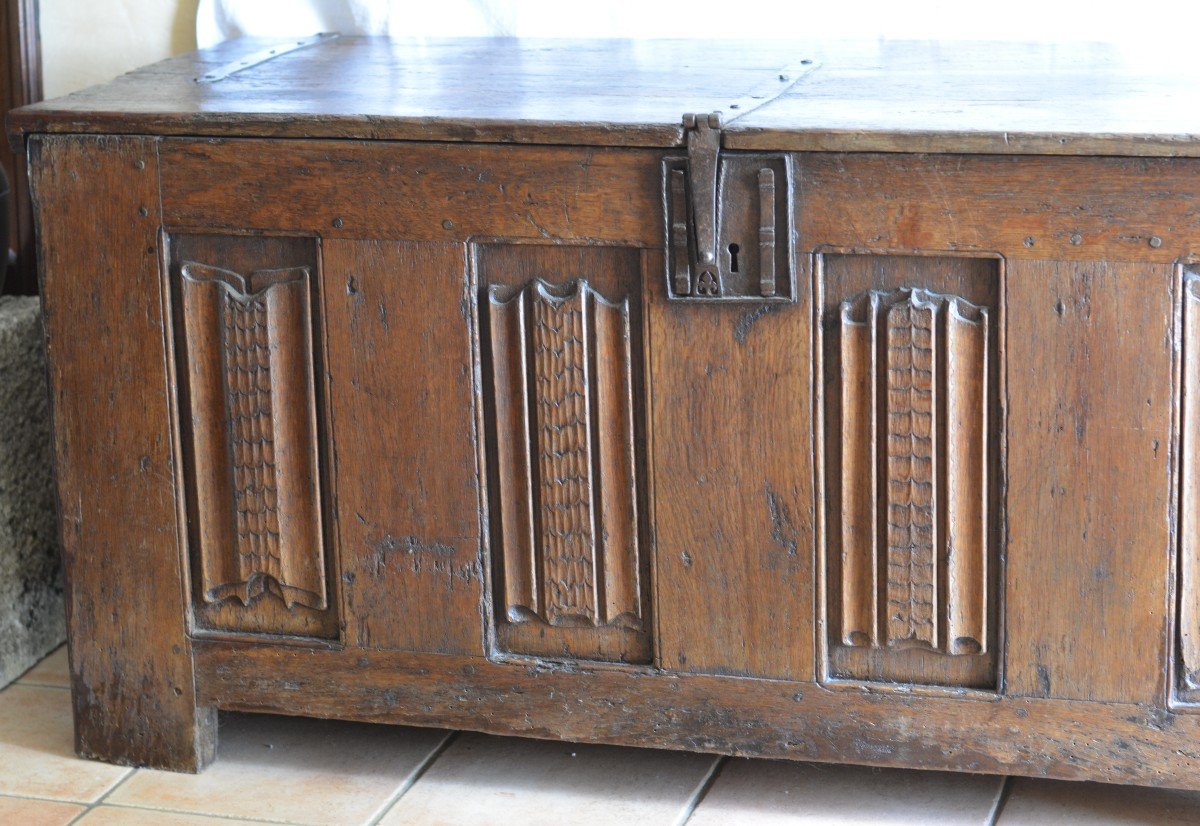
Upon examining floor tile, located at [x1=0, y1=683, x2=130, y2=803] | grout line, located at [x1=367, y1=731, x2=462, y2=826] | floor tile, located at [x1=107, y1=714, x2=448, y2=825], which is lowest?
grout line, located at [x1=367, y1=731, x2=462, y2=826]

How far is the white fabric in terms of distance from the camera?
7.38 feet

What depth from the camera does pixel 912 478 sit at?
5.56 feet

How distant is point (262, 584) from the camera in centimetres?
190

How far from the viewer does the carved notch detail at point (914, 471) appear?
1.66 m

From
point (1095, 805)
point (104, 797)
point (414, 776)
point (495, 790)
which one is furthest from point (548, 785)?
point (1095, 805)

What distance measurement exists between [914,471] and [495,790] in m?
0.63

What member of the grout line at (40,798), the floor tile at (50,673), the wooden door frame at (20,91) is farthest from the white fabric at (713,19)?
the grout line at (40,798)

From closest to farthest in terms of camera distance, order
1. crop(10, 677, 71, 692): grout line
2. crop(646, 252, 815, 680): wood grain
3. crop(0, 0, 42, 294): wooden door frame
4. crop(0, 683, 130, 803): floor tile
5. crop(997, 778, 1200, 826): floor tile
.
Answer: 1. crop(646, 252, 815, 680): wood grain
2. crop(997, 778, 1200, 826): floor tile
3. crop(0, 683, 130, 803): floor tile
4. crop(10, 677, 71, 692): grout line
5. crop(0, 0, 42, 294): wooden door frame

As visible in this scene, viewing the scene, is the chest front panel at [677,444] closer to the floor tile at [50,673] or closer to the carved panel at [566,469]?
the carved panel at [566,469]

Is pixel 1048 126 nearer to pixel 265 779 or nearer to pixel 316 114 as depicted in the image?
pixel 316 114

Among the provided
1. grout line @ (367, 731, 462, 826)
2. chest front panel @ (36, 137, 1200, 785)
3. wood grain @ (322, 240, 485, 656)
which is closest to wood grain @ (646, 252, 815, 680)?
chest front panel @ (36, 137, 1200, 785)

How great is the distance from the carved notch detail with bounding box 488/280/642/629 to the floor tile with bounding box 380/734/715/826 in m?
0.22

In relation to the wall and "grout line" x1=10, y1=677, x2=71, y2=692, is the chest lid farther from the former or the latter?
"grout line" x1=10, y1=677, x2=71, y2=692

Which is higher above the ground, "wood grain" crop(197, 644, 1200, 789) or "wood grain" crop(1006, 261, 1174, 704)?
"wood grain" crop(1006, 261, 1174, 704)
